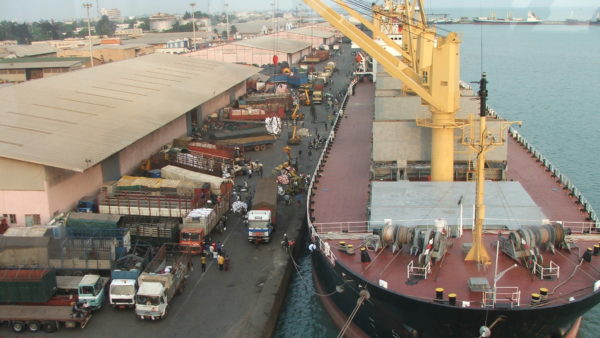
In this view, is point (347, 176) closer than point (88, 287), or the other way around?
point (88, 287)

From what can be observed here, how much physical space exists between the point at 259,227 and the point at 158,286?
5.35 metres

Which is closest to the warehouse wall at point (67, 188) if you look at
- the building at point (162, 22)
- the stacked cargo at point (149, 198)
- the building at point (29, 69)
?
the stacked cargo at point (149, 198)

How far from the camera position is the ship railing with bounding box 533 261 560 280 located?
41.2 ft

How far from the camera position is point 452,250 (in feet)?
46.5

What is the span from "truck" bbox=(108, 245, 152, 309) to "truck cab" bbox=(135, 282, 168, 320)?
50cm

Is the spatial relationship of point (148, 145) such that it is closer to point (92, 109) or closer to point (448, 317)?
point (92, 109)

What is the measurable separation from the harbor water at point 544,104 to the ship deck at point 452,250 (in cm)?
266

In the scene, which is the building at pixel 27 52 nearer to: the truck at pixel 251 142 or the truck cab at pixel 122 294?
the truck at pixel 251 142

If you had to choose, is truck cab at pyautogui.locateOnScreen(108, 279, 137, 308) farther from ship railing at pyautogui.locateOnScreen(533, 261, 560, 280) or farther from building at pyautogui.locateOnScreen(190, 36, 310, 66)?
building at pyautogui.locateOnScreen(190, 36, 310, 66)

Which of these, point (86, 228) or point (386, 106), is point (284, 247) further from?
point (386, 106)

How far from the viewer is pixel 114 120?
2653cm

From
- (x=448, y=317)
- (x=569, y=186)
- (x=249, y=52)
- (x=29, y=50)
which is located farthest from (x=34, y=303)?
(x=29, y=50)

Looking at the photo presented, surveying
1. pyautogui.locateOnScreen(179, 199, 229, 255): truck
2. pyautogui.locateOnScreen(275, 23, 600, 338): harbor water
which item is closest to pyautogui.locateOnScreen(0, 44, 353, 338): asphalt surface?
pyautogui.locateOnScreen(179, 199, 229, 255): truck

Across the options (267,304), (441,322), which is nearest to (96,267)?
(267,304)
